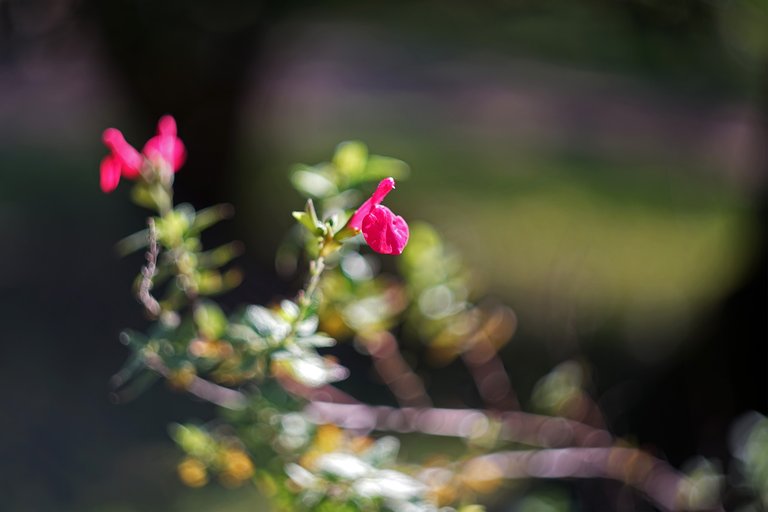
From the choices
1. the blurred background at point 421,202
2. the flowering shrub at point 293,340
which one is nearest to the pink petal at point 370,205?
the flowering shrub at point 293,340

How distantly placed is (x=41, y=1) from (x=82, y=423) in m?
2.19

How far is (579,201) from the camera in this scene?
623 cm

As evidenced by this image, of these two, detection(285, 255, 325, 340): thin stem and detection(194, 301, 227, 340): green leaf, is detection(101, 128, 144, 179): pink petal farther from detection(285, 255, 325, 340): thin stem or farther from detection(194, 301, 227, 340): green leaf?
detection(285, 255, 325, 340): thin stem

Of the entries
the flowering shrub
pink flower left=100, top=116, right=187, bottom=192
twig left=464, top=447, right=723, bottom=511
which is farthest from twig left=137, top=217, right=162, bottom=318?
twig left=464, top=447, right=723, bottom=511

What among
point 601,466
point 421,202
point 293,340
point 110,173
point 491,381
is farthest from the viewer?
point 421,202

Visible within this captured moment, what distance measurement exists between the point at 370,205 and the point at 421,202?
15.7 feet

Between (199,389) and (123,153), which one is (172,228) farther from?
(199,389)

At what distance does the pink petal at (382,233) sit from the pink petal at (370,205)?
0.02m

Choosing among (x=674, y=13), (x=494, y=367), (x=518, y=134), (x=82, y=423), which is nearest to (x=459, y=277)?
(x=674, y=13)

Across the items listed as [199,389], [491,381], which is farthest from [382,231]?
[491,381]

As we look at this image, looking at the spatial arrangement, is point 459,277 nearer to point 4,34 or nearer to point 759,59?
point 759,59

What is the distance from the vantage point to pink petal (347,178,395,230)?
2.96ft

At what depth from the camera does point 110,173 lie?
1.10 metres

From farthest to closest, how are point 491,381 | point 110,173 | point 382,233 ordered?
point 491,381
point 110,173
point 382,233
